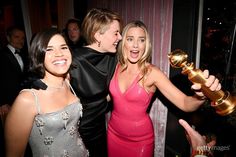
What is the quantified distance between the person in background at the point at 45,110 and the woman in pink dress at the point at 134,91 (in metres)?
A: 0.78

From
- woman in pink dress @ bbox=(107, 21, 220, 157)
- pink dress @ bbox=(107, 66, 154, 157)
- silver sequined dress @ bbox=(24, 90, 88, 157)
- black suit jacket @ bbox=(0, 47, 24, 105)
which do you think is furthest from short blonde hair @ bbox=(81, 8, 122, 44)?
black suit jacket @ bbox=(0, 47, 24, 105)

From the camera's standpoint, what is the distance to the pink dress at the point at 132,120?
2.65 meters

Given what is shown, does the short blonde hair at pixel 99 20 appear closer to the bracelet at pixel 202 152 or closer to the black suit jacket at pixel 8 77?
the bracelet at pixel 202 152

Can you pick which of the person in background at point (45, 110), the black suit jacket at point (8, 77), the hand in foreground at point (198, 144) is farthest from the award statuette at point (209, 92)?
the black suit jacket at point (8, 77)

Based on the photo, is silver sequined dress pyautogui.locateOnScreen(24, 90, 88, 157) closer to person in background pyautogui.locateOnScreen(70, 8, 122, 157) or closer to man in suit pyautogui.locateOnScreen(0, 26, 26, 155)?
person in background pyautogui.locateOnScreen(70, 8, 122, 157)

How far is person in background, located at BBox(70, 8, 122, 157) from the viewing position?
252 cm

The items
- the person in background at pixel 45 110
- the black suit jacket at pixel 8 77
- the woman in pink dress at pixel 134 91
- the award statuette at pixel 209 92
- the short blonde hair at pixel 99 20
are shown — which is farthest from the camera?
the black suit jacket at pixel 8 77

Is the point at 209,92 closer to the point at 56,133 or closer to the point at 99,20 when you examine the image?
the point at 56,133

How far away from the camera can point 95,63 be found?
2.58 metres

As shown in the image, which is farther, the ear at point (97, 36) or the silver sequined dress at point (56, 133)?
the ear at point (97, 36)

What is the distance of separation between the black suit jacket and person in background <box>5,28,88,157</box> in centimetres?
231

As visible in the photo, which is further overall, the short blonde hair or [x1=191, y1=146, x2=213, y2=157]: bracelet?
the short blonde hair

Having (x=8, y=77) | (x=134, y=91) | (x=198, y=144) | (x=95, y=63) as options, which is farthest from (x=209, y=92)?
(x=8, y=77)

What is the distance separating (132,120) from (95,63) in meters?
0.77
